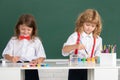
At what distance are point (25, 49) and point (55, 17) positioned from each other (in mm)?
765

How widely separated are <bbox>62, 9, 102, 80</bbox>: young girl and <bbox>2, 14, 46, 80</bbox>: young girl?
11.0 inches

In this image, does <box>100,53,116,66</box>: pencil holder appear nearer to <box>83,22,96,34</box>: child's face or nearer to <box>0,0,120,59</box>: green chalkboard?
<box>83,22,96,34</box>: child's face

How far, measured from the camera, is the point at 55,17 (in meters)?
3.58

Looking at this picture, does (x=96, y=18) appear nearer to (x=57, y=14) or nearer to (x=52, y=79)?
(x=57, y=14)

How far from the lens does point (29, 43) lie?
2959mm

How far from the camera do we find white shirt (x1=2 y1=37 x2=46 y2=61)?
2.93 meters

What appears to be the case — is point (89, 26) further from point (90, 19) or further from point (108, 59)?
point (108, 59)

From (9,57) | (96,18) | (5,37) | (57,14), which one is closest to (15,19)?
(5,37)

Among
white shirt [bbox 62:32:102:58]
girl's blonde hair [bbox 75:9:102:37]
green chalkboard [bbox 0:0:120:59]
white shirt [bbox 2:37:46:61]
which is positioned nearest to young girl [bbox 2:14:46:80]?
white shirt [bbox 2:37:46:61]

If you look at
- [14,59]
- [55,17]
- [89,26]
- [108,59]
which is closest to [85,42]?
[89,26]

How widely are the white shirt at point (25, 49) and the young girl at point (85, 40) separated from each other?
0.88ft

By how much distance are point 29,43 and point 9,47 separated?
19cm

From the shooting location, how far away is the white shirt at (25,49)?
9.61 feet

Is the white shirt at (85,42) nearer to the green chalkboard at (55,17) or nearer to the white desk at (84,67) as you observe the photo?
the white desk at (84,67)
